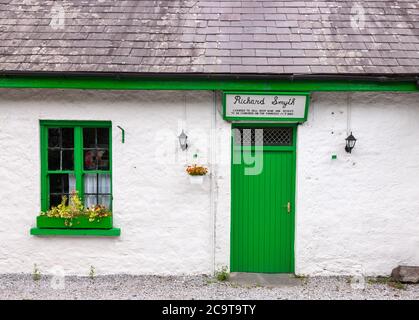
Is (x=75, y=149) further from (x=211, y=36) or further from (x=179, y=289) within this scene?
(x=211, y=36)

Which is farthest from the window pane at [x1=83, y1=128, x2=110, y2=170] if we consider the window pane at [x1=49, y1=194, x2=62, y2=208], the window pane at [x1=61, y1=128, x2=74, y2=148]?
the window pane at [x1=49, y1=194, x2=62, y2=208]

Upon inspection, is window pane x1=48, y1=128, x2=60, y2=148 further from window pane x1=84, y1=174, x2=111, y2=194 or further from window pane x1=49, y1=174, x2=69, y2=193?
window pane x1=84, y1=174, x2=111, y2=194

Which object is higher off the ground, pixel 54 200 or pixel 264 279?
pixel 54 200

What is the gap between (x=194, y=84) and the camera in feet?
22.0

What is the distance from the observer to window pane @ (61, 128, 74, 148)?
7.21 metres

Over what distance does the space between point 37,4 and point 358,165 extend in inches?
259

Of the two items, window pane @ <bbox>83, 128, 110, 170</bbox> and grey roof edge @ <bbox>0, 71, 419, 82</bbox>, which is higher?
grey roof edge @ <bbox>0, 71, 419, 82</bbox>

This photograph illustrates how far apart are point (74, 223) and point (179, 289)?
2040 millimetres

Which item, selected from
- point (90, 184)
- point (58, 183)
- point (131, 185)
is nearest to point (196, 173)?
point (131, 185)

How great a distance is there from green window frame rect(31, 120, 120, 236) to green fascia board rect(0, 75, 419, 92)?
2.15 feet

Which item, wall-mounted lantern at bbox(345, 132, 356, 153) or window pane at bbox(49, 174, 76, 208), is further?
window pane at bbox(49, 174, 76, 208)

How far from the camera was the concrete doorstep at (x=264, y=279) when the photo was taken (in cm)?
680

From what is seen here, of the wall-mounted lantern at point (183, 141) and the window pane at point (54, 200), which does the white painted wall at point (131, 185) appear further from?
the window pane at point (54, 200)

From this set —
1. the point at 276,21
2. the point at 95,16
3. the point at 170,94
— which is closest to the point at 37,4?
the point at 95,16
